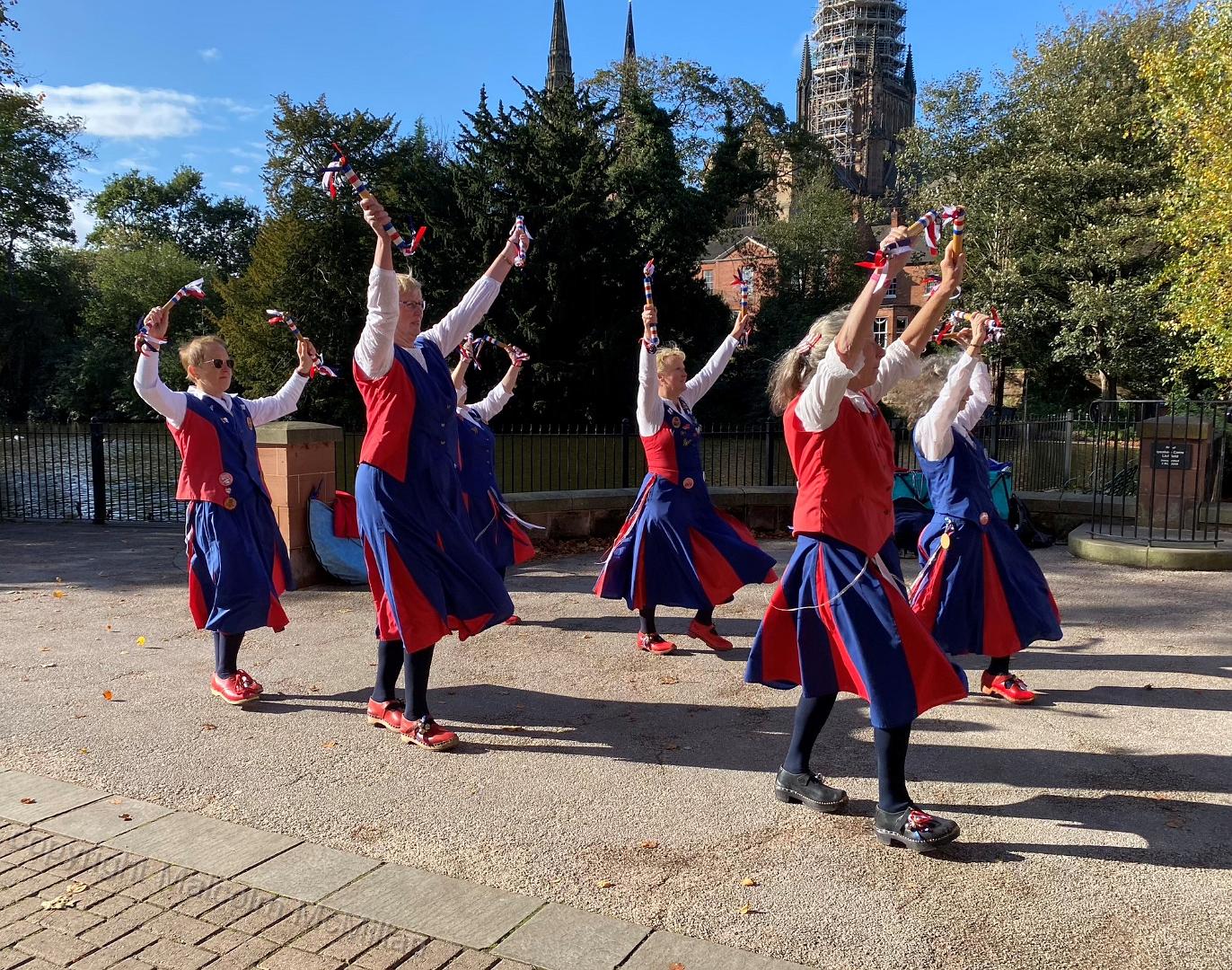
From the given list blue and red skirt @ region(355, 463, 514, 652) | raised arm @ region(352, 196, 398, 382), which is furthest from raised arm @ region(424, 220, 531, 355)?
blue and red skirt @ region(355, 463, 514, 652)

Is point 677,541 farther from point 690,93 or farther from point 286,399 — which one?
point 690,93

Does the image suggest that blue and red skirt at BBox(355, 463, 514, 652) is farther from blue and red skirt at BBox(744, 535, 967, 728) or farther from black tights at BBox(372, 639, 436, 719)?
blue and red skirt at BBox(744, 535, 967, 728)

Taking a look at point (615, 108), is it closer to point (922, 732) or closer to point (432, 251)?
point (432, 251)

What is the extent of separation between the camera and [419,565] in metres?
4.13

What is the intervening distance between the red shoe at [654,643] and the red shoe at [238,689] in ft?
7.50

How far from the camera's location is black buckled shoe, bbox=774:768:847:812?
139 inches

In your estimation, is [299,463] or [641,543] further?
[299,463]

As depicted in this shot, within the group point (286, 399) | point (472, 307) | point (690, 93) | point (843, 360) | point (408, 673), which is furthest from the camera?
point (690, 93)

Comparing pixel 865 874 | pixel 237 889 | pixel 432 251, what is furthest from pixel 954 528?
pixel 432 251

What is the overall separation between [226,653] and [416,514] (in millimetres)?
1530

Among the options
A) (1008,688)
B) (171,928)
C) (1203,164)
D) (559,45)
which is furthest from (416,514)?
(559,45)

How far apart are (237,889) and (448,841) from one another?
681 millimetres

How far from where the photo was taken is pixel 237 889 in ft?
9.66

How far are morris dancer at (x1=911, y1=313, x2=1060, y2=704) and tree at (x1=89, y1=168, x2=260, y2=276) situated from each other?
59492 mm
